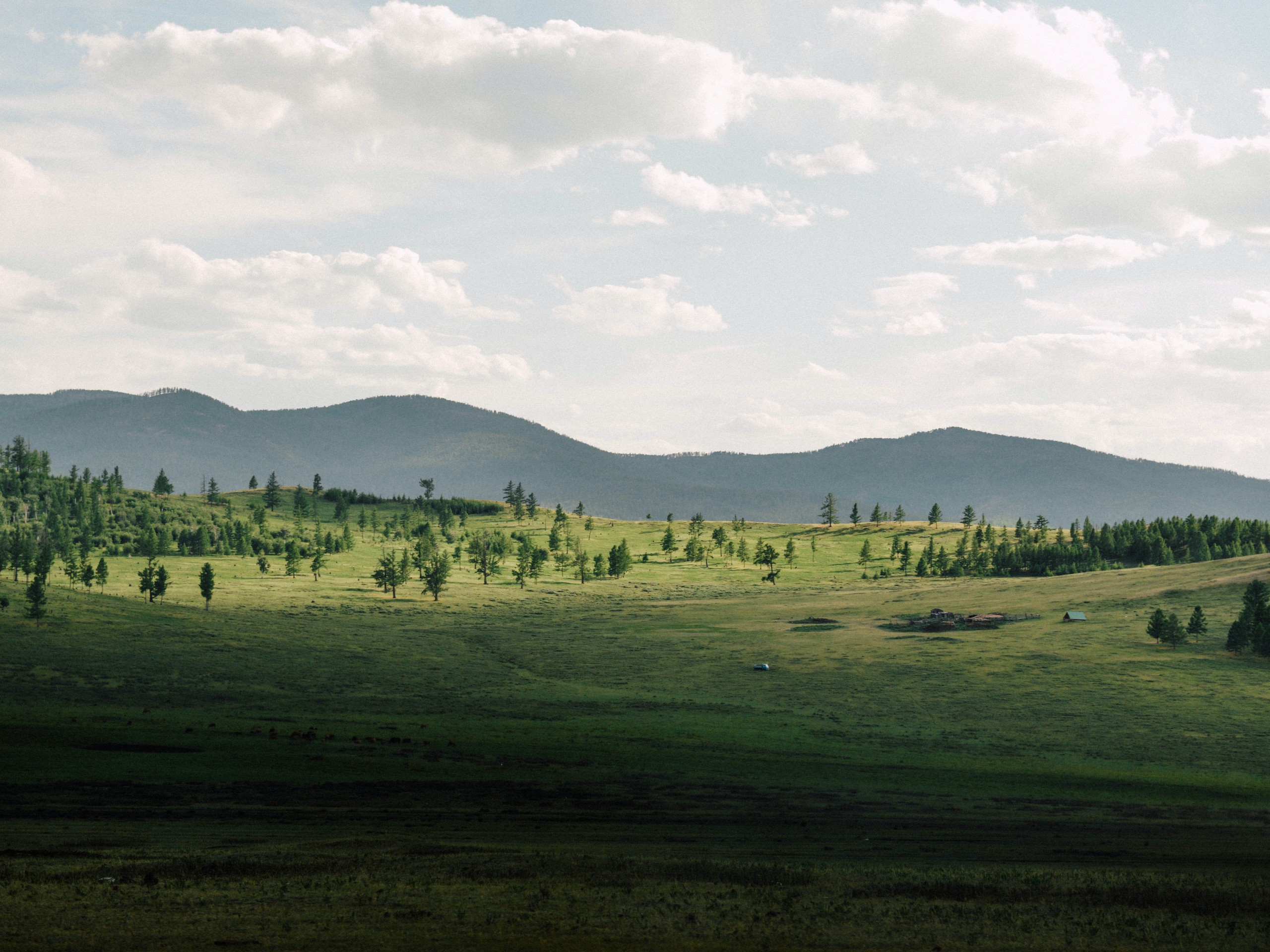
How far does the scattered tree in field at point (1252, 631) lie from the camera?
99.0m

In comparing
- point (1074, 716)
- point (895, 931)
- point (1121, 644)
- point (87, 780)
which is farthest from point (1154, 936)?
point (1121, 644)

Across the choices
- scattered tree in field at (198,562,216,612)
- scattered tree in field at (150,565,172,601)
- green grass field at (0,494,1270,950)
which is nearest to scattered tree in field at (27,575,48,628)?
green grass field at (0,494,1270,950)

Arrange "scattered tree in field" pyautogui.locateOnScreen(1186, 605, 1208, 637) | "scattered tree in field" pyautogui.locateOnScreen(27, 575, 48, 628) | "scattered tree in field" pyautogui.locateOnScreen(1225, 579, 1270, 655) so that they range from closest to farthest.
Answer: "scattered tree in field" pyautogui.locateOnScreen(1225, 579, 1270, 655), "scattered tree in field" pyautogui.locateOnScreen(1186, 605, 1208, 637), "scattered tree in field" pyautogui.locateOnScreen(27, 575, 48, 628)

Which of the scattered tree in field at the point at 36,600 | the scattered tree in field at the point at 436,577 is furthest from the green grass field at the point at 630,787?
the scattered tree in field at the point at 436,577

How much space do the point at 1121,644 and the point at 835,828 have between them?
78203 millimetres

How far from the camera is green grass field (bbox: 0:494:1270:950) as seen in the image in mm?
27625

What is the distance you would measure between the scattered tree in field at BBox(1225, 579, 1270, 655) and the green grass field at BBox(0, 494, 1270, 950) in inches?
94.4

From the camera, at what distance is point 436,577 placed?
171125mm

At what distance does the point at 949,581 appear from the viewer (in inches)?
7318

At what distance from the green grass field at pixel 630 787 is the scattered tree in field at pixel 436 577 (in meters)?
44.2

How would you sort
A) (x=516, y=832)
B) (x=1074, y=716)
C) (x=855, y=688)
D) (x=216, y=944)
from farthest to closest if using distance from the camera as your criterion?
(x=855, y=688)
(x=1074, y=716)
(x=516, y=832)
(x=216, y=944)

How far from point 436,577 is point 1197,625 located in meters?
117

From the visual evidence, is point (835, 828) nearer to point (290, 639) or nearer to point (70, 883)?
point (70, 883)

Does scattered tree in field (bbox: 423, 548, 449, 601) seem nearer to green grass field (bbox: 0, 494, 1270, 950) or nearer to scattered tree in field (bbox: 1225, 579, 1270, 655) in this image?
green grass field (bbox: 0, 494, 1270, 950)
